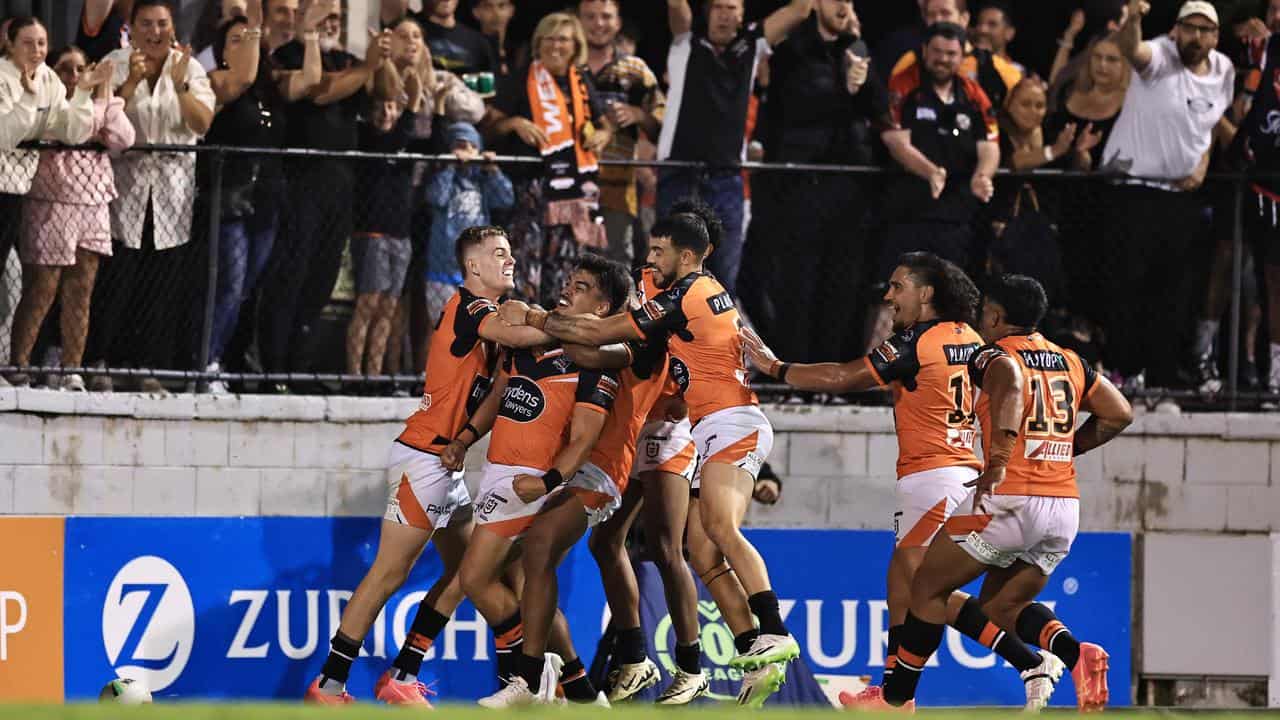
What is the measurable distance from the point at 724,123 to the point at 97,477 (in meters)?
4.60

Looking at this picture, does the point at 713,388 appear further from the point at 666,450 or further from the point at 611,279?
the point at 611,279

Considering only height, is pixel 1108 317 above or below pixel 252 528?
above

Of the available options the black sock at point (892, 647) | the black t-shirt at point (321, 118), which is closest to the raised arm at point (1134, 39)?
the black sock at point (892, 647)

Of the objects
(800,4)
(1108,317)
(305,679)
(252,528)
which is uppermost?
(800,4)

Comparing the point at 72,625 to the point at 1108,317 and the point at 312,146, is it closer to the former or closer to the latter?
the point at 312,146

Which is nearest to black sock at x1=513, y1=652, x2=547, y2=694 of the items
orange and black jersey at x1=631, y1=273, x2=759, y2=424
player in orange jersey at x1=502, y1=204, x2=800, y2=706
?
player in orange jersey at x1=502, y1=204, x2=800, y2=706

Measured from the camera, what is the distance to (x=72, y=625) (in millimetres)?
11758

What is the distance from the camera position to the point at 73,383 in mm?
11758

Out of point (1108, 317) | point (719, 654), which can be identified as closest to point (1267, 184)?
point (1108, 317)

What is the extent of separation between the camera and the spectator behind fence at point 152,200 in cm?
1164

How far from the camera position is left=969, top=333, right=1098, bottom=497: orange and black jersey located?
10.3 metres

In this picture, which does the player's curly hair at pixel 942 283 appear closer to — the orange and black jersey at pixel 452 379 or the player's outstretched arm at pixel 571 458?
Answer: the player's outstretched arm at pixel 571 458

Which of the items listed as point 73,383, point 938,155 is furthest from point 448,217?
point 938,155

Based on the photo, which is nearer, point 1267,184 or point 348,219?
point 348,219
